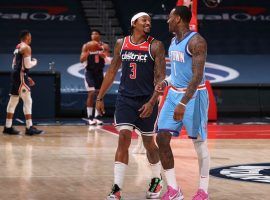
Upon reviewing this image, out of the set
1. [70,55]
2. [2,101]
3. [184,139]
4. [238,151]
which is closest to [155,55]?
[238,151]

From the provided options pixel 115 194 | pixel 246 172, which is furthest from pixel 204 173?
pixel 246 172

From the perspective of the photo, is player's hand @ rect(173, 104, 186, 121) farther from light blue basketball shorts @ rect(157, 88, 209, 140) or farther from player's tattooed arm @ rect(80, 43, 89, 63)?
player's tattooed arm @ rect(80, 43, 89, 63)

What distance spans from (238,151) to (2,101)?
853cm

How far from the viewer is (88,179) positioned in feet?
35.7

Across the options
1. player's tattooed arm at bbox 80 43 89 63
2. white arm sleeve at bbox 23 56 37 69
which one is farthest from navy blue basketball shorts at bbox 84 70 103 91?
white arm sleeve at bbox 23 56 37 69

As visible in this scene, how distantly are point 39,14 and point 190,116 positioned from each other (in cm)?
2158

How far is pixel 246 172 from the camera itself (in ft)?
38.3

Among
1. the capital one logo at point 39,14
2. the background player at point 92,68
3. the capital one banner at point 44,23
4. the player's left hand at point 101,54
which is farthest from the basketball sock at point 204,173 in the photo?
the capital one logo at point 39,14

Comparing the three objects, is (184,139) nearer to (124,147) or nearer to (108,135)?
(108,135)

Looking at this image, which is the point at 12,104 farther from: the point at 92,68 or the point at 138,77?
the point at 138,77

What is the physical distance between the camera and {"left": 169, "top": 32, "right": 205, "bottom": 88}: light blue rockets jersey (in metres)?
8.91

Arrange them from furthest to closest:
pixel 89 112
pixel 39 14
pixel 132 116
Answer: pixel 39 14 < pixel 89 112 < pixel 132 116

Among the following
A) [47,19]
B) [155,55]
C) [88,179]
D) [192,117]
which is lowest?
[88,179]

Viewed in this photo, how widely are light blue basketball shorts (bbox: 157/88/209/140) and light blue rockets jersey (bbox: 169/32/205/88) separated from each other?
0.41ft
